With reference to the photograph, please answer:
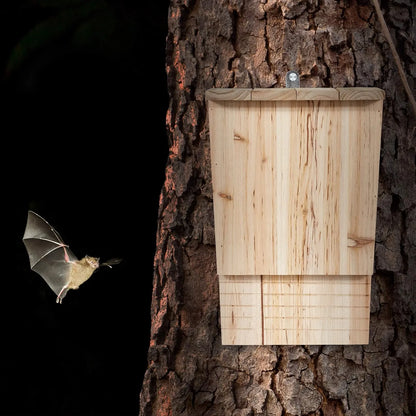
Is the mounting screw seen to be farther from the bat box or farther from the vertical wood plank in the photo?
the vertical wood plank

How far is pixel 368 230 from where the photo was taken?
1197mm

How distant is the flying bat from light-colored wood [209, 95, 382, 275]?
0.40 meters

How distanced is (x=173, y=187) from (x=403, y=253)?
1.47ft

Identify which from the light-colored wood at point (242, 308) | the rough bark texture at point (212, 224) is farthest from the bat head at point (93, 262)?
the light-colored wood at point (242, 308)

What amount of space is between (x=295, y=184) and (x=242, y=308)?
0.24 metres

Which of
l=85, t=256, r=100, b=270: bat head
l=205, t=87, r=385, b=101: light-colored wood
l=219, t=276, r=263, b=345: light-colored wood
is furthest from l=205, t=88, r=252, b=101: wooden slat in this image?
l=85, t=256, r=100, b=270: bat head

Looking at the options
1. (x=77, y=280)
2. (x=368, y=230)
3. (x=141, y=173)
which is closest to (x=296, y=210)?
(x=368, y=230)

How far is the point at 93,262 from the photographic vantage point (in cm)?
146

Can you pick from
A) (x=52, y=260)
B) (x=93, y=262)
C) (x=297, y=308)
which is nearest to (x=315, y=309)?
(x=297, y=308)

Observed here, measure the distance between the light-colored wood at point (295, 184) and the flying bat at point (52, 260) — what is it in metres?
0.40

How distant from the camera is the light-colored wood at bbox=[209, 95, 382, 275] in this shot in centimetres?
117

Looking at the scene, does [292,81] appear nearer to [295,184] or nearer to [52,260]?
[295,184]

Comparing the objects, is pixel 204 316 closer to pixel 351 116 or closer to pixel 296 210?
pixel 296 210

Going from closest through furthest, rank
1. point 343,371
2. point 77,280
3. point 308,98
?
point 308,98 → point 343,371 → point 77,280
